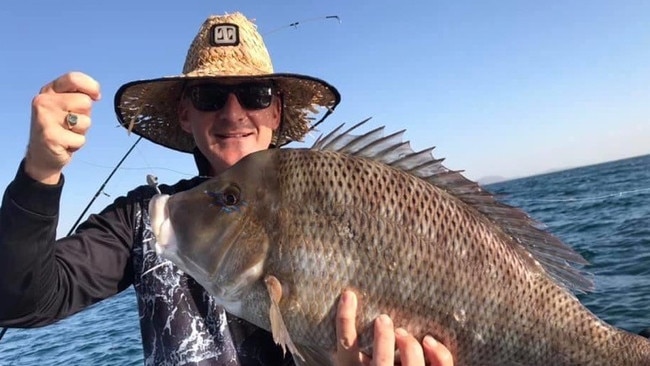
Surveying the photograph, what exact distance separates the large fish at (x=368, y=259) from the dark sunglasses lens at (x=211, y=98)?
0.96m

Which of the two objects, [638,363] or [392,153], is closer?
[638,363]

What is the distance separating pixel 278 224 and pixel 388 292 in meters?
0.54

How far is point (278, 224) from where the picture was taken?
2225mm

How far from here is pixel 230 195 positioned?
2375mm

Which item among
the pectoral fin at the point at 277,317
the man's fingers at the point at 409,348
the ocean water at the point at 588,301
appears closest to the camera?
the pectoral fin at the point at 277,317

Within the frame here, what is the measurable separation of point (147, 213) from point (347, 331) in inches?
61.4

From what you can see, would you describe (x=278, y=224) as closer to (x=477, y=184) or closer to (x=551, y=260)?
(x=477, y=184)

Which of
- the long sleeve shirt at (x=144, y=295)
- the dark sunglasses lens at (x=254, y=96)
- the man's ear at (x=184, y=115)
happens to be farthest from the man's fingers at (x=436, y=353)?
the man's ear at (x=184, y=115)

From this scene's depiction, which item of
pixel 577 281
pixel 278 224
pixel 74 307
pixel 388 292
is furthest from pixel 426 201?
pixel 74 307

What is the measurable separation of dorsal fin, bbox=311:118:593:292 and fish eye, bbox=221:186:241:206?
42 cm

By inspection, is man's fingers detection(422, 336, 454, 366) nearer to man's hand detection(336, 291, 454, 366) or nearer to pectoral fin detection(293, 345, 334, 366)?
man's hand detection(336, 291, 454, 366)

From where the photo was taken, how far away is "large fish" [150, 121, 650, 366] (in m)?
2.14

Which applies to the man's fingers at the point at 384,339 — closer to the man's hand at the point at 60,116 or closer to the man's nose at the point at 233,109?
the man's hand at the point at 60,116

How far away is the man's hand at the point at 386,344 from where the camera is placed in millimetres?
2080
